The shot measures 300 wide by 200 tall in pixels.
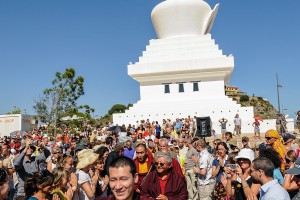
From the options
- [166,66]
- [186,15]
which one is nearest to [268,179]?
[166,66]

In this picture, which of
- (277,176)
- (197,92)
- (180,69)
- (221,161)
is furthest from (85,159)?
(197,92)

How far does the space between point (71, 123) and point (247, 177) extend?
49.7 ft

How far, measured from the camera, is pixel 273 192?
3193 mm

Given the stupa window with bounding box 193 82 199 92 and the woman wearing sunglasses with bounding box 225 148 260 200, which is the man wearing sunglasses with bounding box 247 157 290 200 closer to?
the woman wearing sunglasses with bounding box 225 148 260 200

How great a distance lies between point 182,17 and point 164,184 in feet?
87.7

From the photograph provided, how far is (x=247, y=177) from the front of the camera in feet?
14.5

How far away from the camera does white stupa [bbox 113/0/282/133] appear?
25.2 meters

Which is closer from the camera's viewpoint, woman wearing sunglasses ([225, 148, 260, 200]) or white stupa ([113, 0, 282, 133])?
woman wearing sunglasses ([225, 148, 260, 200])

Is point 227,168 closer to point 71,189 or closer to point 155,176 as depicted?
point 155,176

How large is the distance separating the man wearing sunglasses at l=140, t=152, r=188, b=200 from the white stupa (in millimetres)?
20139

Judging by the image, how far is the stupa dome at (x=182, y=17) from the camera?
29.0m

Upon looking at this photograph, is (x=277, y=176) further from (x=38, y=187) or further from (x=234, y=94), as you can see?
(x=234, y=94)

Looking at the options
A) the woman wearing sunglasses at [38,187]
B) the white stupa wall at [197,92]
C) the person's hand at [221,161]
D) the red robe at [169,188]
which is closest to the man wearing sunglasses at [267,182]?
the red robe at [169,188]

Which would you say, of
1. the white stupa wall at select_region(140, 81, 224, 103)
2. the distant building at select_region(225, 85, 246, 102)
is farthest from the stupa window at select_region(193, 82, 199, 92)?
the distant building at select_region(225, 85, 246, 102)
